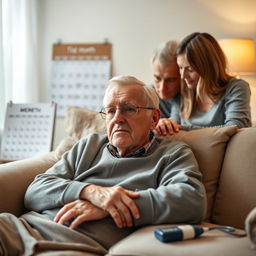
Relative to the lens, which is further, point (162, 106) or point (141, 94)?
point (162, 106)

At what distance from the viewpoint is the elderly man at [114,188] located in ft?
4.25

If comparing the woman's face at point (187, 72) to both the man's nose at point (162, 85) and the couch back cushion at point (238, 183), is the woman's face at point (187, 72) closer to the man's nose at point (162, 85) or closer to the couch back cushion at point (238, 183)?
the man's nose at point (162, 85)

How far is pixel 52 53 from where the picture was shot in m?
3.28

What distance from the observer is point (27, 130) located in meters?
2.57

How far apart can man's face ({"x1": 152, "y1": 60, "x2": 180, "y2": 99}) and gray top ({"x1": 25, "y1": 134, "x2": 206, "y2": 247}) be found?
0.61 m

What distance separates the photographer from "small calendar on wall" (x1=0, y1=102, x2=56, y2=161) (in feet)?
8.30

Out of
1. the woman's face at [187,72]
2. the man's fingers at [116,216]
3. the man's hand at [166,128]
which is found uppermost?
the woman's face at [187,72]

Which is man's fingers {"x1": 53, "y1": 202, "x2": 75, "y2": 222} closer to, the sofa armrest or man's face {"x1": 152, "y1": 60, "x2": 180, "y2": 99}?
the sofa armrest

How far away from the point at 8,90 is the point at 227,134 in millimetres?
1845

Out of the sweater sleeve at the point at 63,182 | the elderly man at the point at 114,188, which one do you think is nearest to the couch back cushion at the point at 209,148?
the elderly man at the point at 114,188

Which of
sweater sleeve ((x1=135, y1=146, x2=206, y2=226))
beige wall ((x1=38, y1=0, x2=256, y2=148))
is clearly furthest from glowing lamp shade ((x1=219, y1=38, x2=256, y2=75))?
sweater sleeve ((x1=135, y1=146, x2=206, y2=226))

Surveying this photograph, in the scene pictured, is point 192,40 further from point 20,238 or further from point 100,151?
point 20,238

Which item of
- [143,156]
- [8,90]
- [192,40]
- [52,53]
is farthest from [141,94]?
[52,53]

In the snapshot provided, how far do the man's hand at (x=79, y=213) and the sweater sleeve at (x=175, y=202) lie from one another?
151mm
